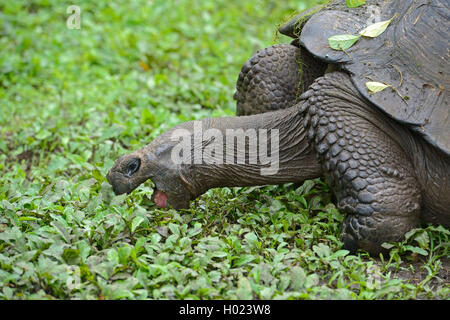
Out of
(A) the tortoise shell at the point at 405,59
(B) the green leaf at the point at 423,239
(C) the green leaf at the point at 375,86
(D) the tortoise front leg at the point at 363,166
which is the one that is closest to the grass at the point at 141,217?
(B) the green leaf at the point at 423,239

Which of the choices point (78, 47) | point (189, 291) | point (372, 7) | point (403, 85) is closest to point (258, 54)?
point (372, 7)

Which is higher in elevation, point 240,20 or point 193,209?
point 240,20

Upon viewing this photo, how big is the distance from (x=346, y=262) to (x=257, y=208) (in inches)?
32.3

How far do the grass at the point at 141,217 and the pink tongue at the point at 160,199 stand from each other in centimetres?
9

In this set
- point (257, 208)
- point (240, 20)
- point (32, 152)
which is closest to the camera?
point (257, 208)

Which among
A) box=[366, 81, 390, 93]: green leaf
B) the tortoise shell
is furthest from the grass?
box=[366, 81, 390, 93]: green leaf

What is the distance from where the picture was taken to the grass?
3.01m

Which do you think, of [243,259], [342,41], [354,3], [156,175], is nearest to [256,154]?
[156,175]

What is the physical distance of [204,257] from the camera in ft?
10.5

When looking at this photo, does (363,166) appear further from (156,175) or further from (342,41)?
(156,175)

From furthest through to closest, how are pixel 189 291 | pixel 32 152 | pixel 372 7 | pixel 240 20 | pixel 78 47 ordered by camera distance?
pixel 240 20 → pixel 78 47 → pixel 32 152 → pixel 372 7 → pixel 189 291

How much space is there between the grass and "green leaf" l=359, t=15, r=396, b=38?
1.10 m

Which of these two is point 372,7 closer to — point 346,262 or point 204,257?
point 346,262

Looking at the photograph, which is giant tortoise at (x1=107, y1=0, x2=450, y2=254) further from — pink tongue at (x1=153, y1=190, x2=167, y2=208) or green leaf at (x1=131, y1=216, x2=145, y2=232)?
green leaf at (x1=131, y1=216, x2=145, y2=232)
